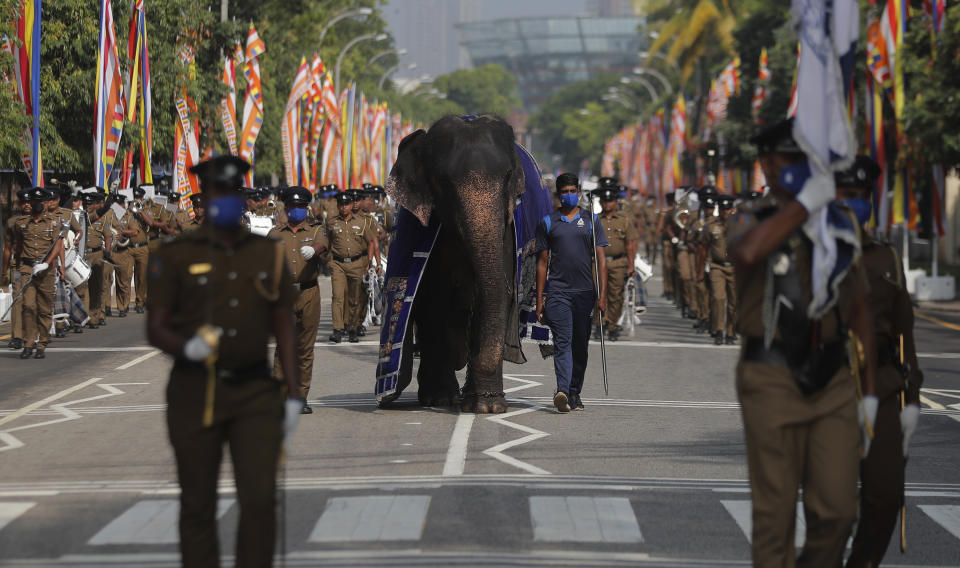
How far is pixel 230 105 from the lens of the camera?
1315 inches

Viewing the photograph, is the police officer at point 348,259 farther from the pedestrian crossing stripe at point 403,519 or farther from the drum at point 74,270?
the pedestrian crossing stripe at point 403,519

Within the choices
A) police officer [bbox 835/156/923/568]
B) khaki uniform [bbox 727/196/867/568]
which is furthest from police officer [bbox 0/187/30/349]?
khaki uniform [bbox 727/196/867/568]

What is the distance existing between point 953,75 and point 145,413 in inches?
742

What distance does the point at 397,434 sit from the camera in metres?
11.8

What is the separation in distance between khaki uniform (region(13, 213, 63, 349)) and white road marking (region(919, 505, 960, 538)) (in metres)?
11.6

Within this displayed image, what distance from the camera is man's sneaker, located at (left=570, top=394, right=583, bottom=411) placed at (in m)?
13.4

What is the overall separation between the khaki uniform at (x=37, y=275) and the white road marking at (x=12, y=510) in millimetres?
9413

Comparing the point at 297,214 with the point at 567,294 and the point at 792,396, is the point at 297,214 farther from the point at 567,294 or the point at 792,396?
the point at 792,396

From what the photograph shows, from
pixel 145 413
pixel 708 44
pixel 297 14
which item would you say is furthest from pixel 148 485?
pixel 708 44

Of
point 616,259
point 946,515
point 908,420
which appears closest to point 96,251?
point 616,259

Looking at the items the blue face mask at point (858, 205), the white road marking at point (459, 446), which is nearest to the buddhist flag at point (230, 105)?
the white road marking at point (459, 446)

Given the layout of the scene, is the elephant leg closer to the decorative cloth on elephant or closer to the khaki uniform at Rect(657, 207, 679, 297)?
the decorative cloth on elephant

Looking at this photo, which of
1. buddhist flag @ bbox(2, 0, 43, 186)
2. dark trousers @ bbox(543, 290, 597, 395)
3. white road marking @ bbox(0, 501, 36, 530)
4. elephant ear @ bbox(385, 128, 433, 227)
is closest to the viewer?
white road marking @ bbox(0, 501, 36, 530)

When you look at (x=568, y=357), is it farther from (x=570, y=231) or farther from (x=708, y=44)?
(x=708, y=44)
